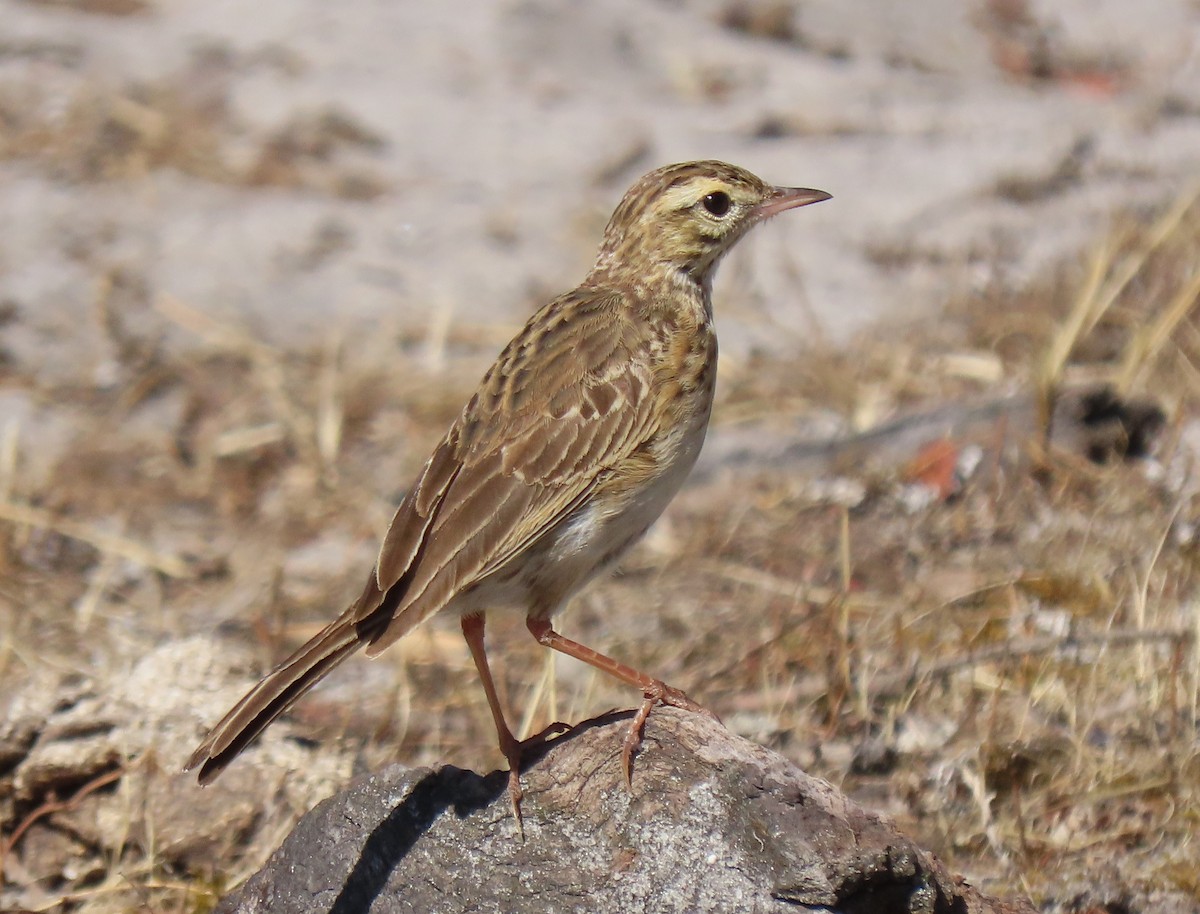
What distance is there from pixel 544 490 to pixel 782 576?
101 inches

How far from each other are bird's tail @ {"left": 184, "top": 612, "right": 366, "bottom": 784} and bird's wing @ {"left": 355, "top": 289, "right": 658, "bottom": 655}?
0.46ft

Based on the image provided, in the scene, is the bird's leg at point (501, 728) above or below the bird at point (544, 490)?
below

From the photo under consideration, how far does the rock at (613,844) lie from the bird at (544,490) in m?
0.09

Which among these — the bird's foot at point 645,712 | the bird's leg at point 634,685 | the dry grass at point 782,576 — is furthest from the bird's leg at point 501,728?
the dry grass at point 782,576

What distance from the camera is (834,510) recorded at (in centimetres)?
728

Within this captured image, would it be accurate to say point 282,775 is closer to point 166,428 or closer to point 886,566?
point 886,566

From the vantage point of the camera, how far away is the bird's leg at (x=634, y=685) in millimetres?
3986

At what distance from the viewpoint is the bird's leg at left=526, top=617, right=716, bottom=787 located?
399 cm

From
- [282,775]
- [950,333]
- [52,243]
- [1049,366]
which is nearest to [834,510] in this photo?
[1049,366]

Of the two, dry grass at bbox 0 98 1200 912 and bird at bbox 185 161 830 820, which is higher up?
bird at bbox 185 161 830 820

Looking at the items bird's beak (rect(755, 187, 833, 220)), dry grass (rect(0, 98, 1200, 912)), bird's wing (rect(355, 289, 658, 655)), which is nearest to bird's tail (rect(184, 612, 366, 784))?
bird's wing (rect(355, 289, 658, 655))

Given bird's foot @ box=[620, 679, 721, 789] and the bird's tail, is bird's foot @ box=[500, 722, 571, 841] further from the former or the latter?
the bird's tail

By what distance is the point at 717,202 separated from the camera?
214 inches

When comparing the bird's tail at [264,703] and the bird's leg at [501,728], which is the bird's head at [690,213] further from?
the bird's tail at [264,703]
